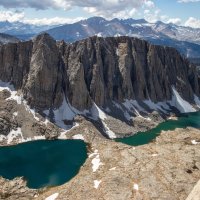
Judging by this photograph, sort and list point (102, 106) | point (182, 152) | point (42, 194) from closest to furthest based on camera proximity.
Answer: point (42, 194) → point (182, 152) → point (102, 106)

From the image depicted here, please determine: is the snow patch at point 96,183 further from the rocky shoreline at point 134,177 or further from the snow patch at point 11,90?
the snow patch at point 11,90

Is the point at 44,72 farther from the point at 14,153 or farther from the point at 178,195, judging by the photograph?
the point at 178,195

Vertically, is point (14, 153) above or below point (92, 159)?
below

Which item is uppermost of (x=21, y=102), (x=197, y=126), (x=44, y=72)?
(x=44, y=72)

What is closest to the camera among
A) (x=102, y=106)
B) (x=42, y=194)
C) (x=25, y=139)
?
(x=42, y=194)

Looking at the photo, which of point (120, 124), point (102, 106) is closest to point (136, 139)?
point (120, 124)

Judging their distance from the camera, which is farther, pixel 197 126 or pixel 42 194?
pixel 197 126

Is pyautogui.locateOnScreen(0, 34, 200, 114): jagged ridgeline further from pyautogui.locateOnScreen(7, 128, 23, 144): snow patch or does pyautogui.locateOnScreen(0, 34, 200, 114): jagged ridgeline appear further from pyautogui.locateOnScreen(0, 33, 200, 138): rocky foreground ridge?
pyautogui.locateOnScreen(7, 128, 23, 144): snow patch

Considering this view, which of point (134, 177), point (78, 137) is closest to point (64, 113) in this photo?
point (78, 137)
